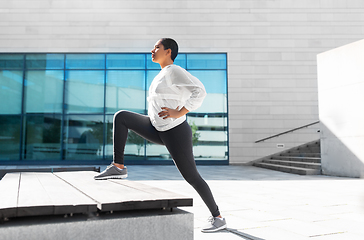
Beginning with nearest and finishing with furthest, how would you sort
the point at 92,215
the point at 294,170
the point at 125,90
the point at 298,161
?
the point at 92,215
the point at 294,170
the point at 298,161
the point at 125,90

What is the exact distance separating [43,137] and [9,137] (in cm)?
163

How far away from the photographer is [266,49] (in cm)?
1592

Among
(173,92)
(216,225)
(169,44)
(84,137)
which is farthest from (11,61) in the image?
(216,225)

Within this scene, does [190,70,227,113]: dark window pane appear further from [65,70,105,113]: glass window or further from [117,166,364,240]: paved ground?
[117,166,364,240]: paved ground

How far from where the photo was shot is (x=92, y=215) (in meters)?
2.10

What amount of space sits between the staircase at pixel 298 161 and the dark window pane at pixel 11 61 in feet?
41.3

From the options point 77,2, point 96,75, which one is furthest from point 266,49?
point 77,2

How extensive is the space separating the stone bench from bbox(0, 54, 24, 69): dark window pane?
605 inches

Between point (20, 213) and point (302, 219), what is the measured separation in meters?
3.26

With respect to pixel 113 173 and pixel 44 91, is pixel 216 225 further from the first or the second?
pixel 44 91

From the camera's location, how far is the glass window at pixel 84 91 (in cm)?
1558

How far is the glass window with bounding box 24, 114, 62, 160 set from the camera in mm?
15219

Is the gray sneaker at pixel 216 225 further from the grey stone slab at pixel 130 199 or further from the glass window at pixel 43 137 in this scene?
the glass window at pixel 43 137

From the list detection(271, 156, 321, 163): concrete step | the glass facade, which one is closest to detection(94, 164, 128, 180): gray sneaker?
detection(271, 156, 321, 163): concrete step
